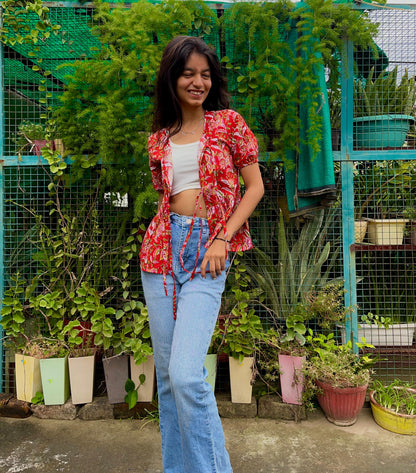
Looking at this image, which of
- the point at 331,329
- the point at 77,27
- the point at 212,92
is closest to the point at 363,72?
the point at 212,92

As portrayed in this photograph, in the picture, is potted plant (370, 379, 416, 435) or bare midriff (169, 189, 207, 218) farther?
potted plant (370, 379, 416, 435)

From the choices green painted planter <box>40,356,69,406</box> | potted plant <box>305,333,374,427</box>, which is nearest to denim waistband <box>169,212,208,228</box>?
potted plant <box>305,333,374,427</box>

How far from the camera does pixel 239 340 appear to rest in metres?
2.62

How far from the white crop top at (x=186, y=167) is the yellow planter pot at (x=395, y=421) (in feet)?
6.53

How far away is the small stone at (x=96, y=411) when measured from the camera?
2633 millimetres

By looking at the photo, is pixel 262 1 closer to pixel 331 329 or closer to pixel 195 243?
pixel 195 243

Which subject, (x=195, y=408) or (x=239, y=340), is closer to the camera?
(x=195, y=408)

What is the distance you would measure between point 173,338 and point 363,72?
251 centimetres

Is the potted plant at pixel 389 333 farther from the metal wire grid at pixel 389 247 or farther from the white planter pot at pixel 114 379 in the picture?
the white planter pot at pixel 114 379

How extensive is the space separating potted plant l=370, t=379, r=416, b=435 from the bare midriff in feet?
6.28

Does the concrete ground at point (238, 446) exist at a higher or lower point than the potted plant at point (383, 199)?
lower

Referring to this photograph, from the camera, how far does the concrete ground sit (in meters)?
2.10

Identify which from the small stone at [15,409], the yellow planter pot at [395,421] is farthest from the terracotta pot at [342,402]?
the small stone at [15,409]

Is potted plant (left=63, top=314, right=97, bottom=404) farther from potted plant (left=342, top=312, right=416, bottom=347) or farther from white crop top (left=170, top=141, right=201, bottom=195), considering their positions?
potted plant (left=342, top=312, right=416, bottom=347)
